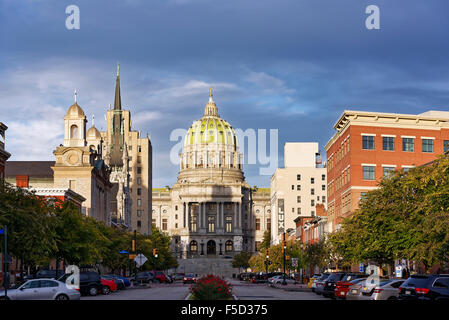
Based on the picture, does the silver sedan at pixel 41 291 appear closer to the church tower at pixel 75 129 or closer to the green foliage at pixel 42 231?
the green foliage at pixel 42 231

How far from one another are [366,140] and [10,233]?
51.9 meters

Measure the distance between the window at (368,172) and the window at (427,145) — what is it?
639 centimetres

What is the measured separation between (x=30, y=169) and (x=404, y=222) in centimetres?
7414

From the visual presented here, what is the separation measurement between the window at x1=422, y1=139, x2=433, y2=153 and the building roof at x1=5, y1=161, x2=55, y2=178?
5408 centimetres

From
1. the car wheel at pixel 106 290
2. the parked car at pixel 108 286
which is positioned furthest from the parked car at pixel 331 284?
the car wheel at pixel 106 290

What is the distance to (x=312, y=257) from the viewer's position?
9306 centimetres

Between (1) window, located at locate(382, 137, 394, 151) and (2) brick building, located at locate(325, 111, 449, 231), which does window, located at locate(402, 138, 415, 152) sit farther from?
(1) window, located at locate(382, 137, 394, 151)

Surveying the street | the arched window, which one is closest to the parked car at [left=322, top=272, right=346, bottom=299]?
the street

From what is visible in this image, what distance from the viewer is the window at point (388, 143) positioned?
289 ft

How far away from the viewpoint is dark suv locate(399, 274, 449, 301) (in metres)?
31.1

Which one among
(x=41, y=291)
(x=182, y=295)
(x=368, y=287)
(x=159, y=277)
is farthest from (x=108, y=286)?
(x=159, y=277)
